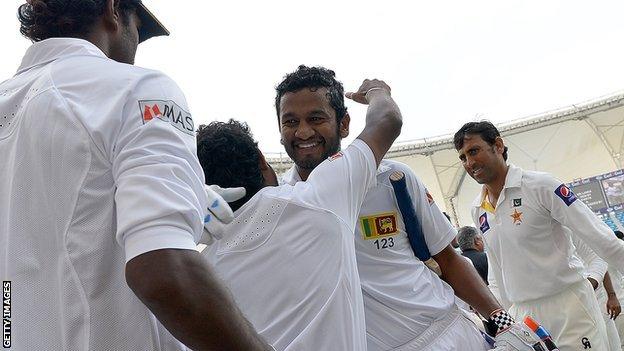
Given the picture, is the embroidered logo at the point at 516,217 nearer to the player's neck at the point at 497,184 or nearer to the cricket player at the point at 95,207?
the player's neck at the point at 497,184

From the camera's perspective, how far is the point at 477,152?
4027mm

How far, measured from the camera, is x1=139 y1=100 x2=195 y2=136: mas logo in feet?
3.48

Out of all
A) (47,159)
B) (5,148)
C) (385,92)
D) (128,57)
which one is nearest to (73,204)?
(47,159)

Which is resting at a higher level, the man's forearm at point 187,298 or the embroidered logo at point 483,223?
the man's forearm at point 187,298

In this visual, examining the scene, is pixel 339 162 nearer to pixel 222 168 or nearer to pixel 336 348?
pixel 222 168

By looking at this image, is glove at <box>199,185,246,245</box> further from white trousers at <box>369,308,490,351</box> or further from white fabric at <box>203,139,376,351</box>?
white trousers at <box>369,308,490,351</box>

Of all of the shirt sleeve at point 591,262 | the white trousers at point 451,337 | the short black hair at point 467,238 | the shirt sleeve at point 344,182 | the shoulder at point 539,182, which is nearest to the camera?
the shirt sleeve at point 344,182

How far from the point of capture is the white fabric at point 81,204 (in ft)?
3.36

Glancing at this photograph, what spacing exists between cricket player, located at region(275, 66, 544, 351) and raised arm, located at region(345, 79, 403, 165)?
307mm

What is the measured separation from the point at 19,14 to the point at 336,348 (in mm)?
1169

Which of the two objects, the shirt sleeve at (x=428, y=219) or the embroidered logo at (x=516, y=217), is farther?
the embroidered logo at (x=516, y=217)

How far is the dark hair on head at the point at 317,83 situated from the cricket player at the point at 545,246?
6.36 feet

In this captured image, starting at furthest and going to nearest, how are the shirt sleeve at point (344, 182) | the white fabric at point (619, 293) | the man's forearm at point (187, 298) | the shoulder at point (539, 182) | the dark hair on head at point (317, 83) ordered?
the white fabric at point (619, 293)
the shoulder at point (539, 182)
the dark hair on head at point (317, 83)
the shirt sleeve at point (344, 182)
the man's forearm at point (187, 298)

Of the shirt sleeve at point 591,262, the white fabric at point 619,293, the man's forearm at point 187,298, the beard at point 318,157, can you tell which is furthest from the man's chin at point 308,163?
the white fabric at point 619,293
